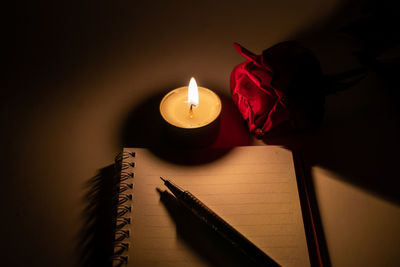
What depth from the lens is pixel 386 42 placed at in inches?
23.0

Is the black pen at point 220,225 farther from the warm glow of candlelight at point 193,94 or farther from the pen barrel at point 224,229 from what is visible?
the warm glow of candlelight at point 193,94

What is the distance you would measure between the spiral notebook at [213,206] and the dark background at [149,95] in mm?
49

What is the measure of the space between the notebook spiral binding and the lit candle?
0.10m

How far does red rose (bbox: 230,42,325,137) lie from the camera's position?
1.44ft

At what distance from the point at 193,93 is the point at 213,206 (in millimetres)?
193

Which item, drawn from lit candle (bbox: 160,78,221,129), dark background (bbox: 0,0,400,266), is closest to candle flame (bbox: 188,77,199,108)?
lit candle (bbox: 160,78,221,129)

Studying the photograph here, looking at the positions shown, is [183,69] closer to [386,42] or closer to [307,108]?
[307,108]

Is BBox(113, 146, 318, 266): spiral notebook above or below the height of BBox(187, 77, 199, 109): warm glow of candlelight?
below

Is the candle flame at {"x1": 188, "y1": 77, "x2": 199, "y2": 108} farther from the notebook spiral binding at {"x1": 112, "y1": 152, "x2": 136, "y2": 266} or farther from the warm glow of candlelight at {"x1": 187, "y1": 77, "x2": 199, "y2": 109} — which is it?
the notebook spiral binding at {"x1": 112, "y1": 152, "x2": 136, "y2": 266}

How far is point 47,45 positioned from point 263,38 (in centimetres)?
51

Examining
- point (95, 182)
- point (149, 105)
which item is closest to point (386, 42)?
point (149, 105)

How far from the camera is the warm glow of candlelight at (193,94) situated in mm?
480

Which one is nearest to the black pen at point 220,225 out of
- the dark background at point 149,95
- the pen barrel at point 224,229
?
the pen barrel at point 224,229

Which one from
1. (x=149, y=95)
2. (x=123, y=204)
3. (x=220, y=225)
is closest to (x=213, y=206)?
(x=220, y=225)
